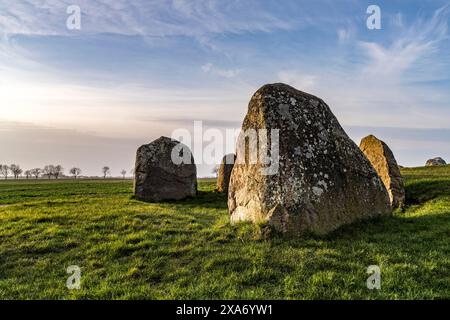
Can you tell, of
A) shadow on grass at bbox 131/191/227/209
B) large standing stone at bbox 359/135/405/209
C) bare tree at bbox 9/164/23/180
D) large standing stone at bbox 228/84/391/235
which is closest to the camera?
large standing stone at bbox 228/84/391/235

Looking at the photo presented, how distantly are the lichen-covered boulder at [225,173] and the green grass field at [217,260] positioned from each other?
13.0 meters

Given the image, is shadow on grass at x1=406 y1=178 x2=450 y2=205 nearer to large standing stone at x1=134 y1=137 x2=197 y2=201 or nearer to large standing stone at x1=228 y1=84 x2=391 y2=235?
large standing stone at x1=228 y1=84 x2=391 y2=235

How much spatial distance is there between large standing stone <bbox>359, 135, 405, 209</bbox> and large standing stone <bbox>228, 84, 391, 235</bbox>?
471 centimetres

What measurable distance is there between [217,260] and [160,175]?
15662mm

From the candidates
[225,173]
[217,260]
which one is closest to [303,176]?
[217,260]

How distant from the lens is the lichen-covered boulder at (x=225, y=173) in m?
27.0

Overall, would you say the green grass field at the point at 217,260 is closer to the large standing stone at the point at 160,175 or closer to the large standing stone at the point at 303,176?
the large standing stone at the point at 303,176

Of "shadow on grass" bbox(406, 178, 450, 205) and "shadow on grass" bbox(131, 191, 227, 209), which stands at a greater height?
"shadow on grass" bbox(406, 178, 450, 205)

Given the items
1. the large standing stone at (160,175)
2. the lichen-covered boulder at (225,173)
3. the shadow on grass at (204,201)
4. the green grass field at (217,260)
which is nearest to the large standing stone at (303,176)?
the green grass field at (217,260)

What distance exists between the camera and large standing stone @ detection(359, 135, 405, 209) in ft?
55.8

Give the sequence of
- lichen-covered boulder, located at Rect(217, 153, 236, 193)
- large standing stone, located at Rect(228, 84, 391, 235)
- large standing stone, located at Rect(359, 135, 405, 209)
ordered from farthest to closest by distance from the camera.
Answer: lichen-covered boulder, located at Rect(217, 153, 236, 193)
large standing stone, located at Rect(359, 135, 405, 209)
large standing stone, located at Rect(228, 84, 391, 235)

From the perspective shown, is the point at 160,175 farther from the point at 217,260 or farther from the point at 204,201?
the point at 217,260

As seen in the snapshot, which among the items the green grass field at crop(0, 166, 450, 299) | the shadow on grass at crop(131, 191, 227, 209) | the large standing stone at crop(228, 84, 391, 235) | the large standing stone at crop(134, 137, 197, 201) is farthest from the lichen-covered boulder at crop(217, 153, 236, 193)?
the large standing stone at crop(228, 84, 391, 235)

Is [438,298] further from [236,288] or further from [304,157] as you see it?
[304,157]
